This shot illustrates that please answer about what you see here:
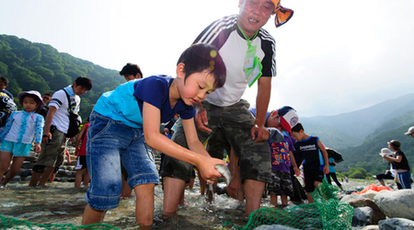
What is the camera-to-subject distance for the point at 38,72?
58.2 metres

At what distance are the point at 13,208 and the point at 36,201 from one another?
52 cm

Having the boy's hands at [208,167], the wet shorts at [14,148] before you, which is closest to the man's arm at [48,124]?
the wet shorts at [14,148]

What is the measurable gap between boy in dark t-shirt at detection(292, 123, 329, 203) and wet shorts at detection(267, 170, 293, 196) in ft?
2.76

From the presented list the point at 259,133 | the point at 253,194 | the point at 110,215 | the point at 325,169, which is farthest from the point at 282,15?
the point at 325,169

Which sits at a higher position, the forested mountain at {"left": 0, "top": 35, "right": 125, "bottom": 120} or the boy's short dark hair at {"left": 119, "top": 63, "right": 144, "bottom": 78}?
the forested mountain at {"left": 0, "top": 35, "right": 125, "bottom": 120}

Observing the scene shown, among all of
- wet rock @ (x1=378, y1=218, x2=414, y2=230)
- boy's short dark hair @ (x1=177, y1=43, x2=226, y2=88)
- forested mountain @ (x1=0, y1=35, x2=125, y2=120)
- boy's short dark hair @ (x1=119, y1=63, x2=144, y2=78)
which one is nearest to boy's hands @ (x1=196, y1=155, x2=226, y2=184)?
boy's short dark hair @ (x1=177, y1=43, x2=226, y2=88)

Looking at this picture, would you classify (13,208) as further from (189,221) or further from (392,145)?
(392,145)

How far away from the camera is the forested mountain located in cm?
4916

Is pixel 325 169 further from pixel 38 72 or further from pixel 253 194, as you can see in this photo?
pixel 38 72

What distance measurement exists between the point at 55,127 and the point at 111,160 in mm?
3511

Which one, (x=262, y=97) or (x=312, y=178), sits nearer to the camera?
(x=262, y=97)

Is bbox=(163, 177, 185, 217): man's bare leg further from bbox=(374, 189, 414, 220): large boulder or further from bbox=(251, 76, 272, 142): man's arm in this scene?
bbox=(374, 189, 414, 220): large boulder

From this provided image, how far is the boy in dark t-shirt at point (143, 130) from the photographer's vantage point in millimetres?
1644

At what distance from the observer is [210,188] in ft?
11.9
